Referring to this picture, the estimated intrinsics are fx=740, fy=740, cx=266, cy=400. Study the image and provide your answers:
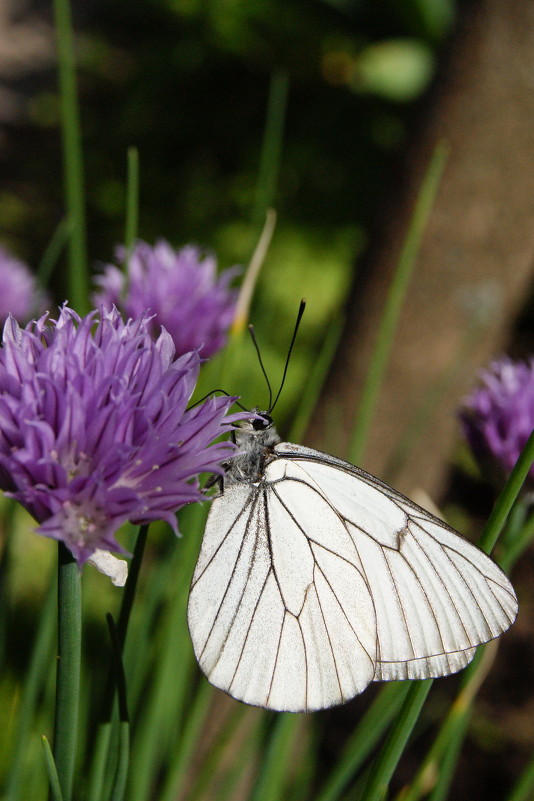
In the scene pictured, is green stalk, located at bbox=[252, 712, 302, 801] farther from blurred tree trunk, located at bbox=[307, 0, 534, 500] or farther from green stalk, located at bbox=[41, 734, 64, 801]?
blurred tree trunk, located at bbox=[307, 0, 534, 500]

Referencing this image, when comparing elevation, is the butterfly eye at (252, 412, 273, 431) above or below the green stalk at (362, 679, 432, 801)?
above

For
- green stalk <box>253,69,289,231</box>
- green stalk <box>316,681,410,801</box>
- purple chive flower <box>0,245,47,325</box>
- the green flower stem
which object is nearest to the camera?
the green flower stem

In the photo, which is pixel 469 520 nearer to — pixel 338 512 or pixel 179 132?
pixel 338 512

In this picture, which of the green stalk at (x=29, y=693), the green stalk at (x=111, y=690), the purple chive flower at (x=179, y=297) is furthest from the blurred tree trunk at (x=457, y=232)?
the green stalk at (x=111, y=690)

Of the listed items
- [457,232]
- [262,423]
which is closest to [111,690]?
[262,423]

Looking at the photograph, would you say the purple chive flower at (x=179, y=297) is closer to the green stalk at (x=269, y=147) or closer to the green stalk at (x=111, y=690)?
the green stalk at (x=269, y=147)

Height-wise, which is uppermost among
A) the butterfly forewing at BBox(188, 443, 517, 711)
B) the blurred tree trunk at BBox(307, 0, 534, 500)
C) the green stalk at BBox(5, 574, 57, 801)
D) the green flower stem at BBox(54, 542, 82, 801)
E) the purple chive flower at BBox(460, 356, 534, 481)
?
the blurred tree trunk at BBox(307, 0, 534, 500)

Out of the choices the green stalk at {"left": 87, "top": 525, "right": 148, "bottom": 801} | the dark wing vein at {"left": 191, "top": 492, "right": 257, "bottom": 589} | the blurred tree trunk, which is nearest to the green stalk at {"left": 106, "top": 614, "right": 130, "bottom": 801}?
the green stalk at {"left": 87, "top": 525, "right": 148, "bottom": 801}
